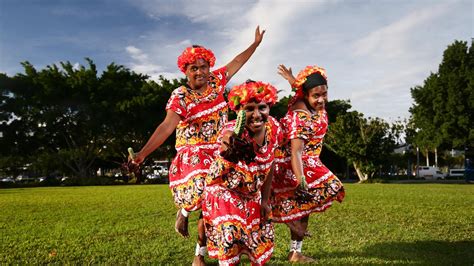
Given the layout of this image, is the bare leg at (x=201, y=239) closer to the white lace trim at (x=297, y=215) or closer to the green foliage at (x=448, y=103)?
the white lace trim at (x=297, y=215)

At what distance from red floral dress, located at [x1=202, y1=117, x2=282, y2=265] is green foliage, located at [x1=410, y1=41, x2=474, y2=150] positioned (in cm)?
4047

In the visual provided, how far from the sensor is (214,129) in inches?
191

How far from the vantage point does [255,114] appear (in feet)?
12.8

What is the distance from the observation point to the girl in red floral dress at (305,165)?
507cm

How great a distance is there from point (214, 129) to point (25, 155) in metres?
39.8

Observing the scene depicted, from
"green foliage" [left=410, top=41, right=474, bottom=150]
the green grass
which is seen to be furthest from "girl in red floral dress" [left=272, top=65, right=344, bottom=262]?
"green foliage" [left=410, top=41, right=474, bottom=150]

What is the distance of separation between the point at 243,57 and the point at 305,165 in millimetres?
1678

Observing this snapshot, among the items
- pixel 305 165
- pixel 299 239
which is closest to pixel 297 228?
pixel 299 239

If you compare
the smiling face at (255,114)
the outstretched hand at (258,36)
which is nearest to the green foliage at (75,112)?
the outstretched hand at (258,36)

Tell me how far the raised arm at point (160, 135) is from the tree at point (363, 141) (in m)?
33.3

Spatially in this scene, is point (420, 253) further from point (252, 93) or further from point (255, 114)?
point (252, 93)

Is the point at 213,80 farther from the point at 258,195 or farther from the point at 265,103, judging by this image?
the point at 258,195

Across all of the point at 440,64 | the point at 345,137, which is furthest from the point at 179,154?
the point at 440,64

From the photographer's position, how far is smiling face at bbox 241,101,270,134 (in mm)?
3922
